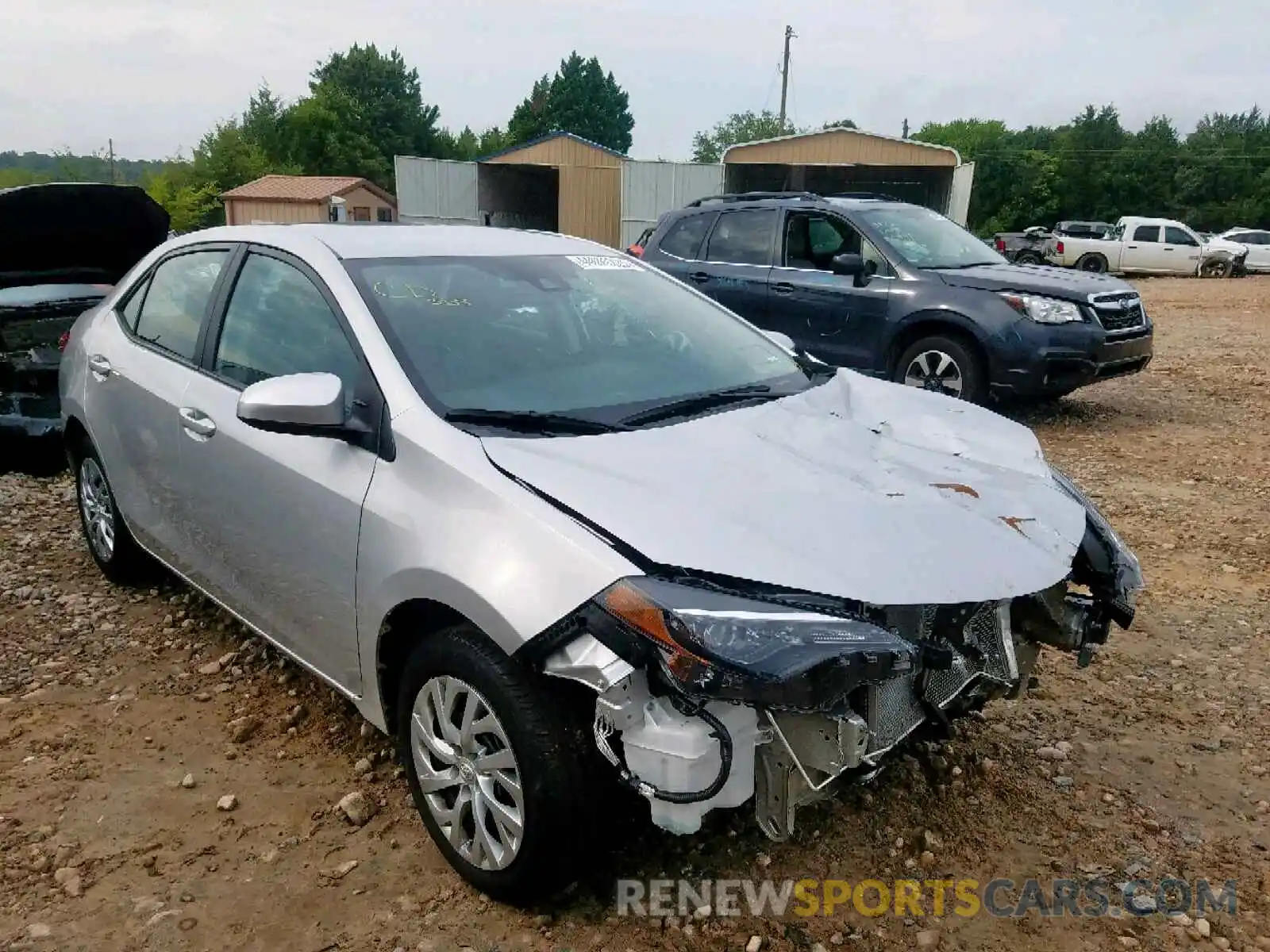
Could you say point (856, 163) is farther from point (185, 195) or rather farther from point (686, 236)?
point (185, 195)

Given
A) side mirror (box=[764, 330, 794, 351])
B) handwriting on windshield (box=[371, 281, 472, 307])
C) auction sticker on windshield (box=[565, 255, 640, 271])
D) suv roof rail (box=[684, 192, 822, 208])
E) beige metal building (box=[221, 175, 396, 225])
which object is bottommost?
side mirror (box=[764, 330, 794, 351])

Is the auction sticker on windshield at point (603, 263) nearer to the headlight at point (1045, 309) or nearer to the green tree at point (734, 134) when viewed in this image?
the headlight at point (1045, 309)

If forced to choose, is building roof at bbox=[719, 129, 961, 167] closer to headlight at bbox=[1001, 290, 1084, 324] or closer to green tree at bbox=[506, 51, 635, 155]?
headlight at bbox=[1001, 290, 1084, 324]

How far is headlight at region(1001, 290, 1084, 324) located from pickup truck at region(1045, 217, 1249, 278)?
68.7 feet

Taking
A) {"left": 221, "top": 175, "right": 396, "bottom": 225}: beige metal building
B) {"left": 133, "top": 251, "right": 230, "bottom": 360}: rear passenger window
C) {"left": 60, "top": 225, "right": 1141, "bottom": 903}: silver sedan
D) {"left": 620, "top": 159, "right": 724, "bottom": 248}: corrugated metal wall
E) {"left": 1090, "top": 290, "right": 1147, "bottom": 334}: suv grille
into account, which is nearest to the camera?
{"left": 60, "top": 225, "right": 1141, "bottom": 903}: silver sedan

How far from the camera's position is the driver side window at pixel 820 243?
8.00 meters

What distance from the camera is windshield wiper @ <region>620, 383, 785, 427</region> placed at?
283 cm

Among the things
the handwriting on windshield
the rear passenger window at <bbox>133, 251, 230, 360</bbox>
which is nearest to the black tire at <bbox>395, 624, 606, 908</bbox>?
the handwriting on windshield

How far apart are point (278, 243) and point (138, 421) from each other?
997 mm

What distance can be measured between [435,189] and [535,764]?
30.7 metres

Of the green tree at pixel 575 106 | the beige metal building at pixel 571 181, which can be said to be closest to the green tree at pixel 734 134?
the green tree at pixel 575 106

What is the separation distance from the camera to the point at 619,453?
254cm

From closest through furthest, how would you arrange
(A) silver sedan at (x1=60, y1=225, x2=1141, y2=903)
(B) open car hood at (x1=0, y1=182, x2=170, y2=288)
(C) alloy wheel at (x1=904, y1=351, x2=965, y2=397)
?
(A) silver sedan at (x1=60, y1=225, x2=1141, y2=903) → (B) open car hood at (x1=0, y1=182, x2=170, y2=288) → (C) alloy wheel at (x1=904, y1=351, x2=965, y2=397)

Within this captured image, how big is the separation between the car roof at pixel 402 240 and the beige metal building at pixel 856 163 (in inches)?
957
